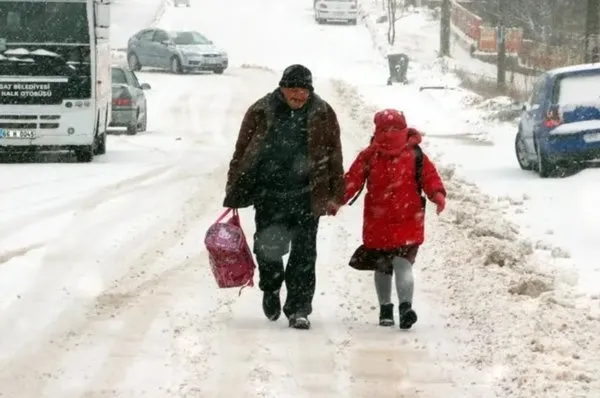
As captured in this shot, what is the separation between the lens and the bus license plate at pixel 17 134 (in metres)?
22.5

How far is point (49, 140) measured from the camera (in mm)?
22609

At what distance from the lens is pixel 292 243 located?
9.41 meters

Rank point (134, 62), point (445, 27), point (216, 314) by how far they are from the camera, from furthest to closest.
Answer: point (445, 27), point (134, 62), point (216, 314)

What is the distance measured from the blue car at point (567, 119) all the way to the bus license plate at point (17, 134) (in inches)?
305

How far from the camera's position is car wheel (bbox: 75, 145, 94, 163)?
22953mm

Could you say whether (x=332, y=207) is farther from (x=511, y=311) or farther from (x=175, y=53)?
(x=175, y=53)

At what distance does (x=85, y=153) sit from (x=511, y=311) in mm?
14373

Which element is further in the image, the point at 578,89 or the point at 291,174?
the point at 578,89

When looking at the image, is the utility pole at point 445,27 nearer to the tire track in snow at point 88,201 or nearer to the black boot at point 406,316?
the tire track in snow at point 88,201

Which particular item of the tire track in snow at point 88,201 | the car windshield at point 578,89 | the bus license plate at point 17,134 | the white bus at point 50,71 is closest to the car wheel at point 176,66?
the white bus at point 50,71

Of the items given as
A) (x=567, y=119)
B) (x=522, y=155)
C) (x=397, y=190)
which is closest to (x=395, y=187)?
(x=397, y=190)

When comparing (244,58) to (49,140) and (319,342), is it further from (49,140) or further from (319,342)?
(319,342)

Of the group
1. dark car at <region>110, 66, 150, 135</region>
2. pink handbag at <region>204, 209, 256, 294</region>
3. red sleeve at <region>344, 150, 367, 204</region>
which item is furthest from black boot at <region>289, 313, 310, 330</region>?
dark car at <region>110, 66, 150, 135</region>

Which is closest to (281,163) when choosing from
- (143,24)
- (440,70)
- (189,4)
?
(440,70)
